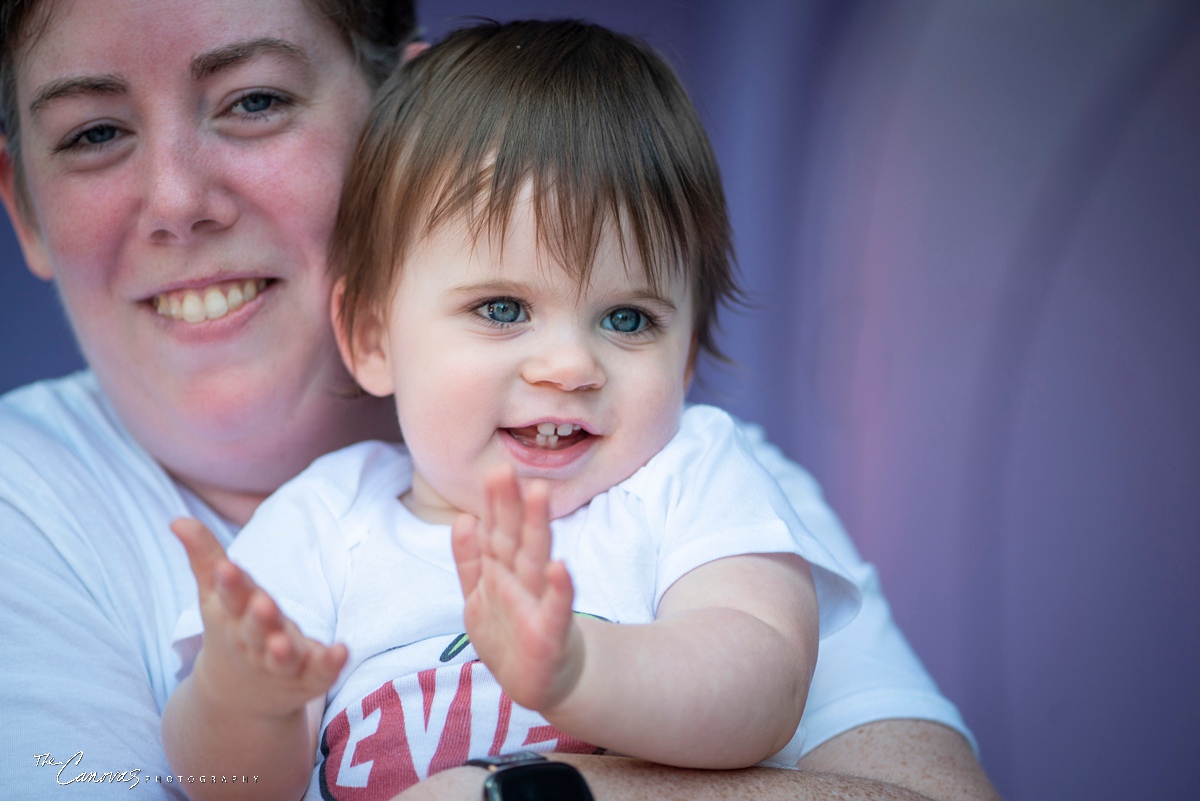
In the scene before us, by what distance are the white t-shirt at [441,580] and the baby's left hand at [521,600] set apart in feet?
1.17

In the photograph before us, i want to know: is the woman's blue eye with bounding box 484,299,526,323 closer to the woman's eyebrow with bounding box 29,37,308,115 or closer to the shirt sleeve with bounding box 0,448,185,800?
the woman's eyebrow with bounding box 29,37,308,115

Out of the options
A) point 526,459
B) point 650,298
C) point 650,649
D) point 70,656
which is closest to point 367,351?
point 526,459

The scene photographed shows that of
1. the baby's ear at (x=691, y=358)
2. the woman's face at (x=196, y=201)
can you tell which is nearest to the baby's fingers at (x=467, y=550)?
the baby's ear at (x=691, y=358)

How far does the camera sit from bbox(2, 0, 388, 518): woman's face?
5.23ft

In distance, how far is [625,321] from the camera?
4.82 ft

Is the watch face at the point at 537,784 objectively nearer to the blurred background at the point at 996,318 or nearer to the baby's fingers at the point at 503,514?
the baby's fingers at the point at 503,514

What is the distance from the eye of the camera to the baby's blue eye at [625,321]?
145 cm

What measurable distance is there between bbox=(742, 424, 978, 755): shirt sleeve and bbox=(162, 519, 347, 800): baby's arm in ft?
2.68

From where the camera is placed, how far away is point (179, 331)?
1723 mm

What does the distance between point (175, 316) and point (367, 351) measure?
0.36 meters

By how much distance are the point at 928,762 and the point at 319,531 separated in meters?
1.03

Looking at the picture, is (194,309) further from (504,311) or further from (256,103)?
(504,311)

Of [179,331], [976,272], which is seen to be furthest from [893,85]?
[179,331]

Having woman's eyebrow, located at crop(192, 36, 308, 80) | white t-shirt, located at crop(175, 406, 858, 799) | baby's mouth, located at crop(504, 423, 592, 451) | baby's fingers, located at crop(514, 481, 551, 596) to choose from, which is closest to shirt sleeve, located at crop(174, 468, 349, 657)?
white t-shirt, located at crop(175, 406, 858, 799)
